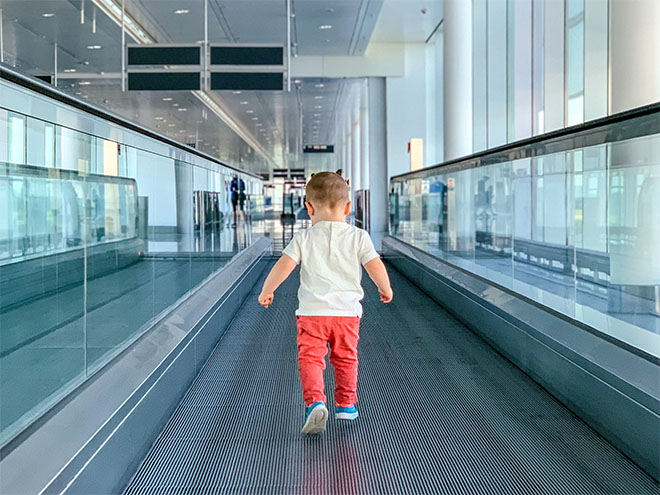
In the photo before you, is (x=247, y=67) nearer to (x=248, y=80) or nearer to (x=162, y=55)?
(x=248, y=80)

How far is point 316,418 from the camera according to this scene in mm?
3244

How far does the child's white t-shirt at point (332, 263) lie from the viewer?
3500 mm

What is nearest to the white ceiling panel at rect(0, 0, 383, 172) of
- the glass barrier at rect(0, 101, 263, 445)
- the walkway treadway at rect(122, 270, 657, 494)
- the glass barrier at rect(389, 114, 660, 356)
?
the glass barrier at rect(389, 114, 660, 356)

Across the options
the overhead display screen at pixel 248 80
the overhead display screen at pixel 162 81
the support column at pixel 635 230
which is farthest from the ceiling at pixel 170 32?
the support column at pixel 635 230

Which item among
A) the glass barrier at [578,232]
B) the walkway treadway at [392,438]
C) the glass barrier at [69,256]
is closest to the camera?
the glass barrier at [69,256]

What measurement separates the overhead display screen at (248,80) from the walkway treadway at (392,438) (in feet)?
25.3

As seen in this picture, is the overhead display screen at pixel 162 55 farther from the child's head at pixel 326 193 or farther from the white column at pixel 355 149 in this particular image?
the white column at pixel 355 149

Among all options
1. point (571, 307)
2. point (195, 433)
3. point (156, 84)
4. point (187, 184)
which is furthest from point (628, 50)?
point (156, 84)

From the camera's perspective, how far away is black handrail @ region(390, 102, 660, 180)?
131 inches

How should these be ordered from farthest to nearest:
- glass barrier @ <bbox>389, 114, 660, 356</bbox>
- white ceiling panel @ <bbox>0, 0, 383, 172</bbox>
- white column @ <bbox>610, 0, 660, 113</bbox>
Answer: white ceiling panel @ <bbox>0, 0, 383, 172</bbox>, white column @ <bbox>610, 0, 660, 113</bbox>, glass barrier @ <bbox>389, 114, 660, 356</bbox>

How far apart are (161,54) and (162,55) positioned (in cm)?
2

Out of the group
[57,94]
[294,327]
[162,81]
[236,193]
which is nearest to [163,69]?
[162,81]

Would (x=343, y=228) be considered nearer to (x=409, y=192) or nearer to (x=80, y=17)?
(x=409, y=192)

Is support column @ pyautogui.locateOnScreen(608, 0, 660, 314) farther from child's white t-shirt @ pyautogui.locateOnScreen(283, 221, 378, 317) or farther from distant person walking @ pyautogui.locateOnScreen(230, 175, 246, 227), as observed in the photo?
distant person walking @ pyautogui.locateOnScreen(230, 175, 246, 227)
